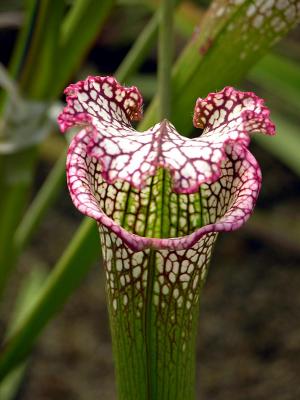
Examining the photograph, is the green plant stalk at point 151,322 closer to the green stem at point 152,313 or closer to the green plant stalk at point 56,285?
the green stem at point 152,313

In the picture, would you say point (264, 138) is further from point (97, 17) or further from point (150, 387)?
point (150, 387)

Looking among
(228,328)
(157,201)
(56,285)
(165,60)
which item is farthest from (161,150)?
(228,328)

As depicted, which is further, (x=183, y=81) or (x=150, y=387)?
(x=183, y=81)

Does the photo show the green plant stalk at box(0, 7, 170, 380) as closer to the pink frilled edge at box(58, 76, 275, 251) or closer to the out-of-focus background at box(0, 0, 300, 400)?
the pink frilled edge at box(58, 76, 275, 251)

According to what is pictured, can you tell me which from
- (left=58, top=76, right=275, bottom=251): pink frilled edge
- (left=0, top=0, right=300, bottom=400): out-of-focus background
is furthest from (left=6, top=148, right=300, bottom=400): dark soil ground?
(left=58, top=76, right=275, bottom=251): pink frilled edge

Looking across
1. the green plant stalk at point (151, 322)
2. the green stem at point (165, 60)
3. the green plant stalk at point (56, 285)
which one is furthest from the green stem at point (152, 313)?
the green plant stalk at point (56, 285)

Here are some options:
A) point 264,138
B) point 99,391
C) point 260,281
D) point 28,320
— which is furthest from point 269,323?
point 28,320

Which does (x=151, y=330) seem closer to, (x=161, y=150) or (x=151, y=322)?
(x=151, y=322)
